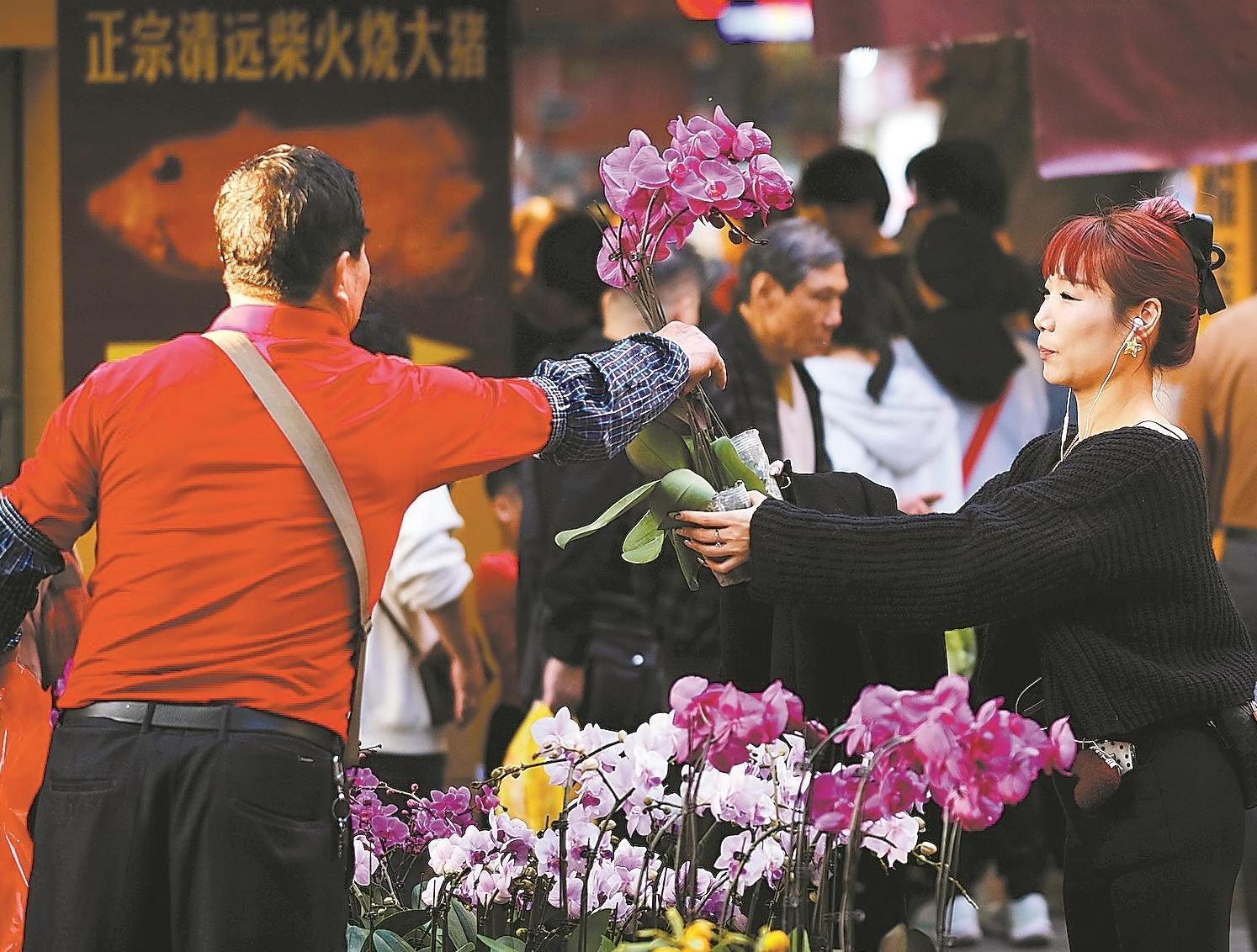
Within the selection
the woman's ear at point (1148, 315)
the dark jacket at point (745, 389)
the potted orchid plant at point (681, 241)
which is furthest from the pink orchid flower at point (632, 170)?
the dark jacket at point (745, 389)

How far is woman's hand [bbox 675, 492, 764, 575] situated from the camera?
8.52 ft

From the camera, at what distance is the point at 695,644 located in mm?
4508

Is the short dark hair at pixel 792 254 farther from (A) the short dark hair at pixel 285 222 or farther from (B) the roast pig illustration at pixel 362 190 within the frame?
(A) the short dark hair at pixel 285 222

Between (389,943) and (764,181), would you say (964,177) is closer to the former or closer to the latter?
(764,181)

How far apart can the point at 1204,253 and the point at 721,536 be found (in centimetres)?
86

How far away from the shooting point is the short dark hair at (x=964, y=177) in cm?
500

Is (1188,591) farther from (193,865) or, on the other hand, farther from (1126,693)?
(193,865)

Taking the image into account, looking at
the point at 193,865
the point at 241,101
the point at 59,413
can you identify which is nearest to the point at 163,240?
the point at 241,101

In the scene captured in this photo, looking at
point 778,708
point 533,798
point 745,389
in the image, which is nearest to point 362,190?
point 745,389

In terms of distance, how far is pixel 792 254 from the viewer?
15.3 ft

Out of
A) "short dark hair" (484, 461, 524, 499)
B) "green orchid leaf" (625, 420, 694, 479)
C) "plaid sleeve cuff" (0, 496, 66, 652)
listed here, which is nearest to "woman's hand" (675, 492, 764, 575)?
"green orchid leaf" (625, 420, 694, 479)

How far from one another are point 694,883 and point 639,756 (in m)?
0.22

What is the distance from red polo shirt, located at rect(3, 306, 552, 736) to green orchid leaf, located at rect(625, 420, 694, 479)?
1.72ft

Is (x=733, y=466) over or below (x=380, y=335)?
below
